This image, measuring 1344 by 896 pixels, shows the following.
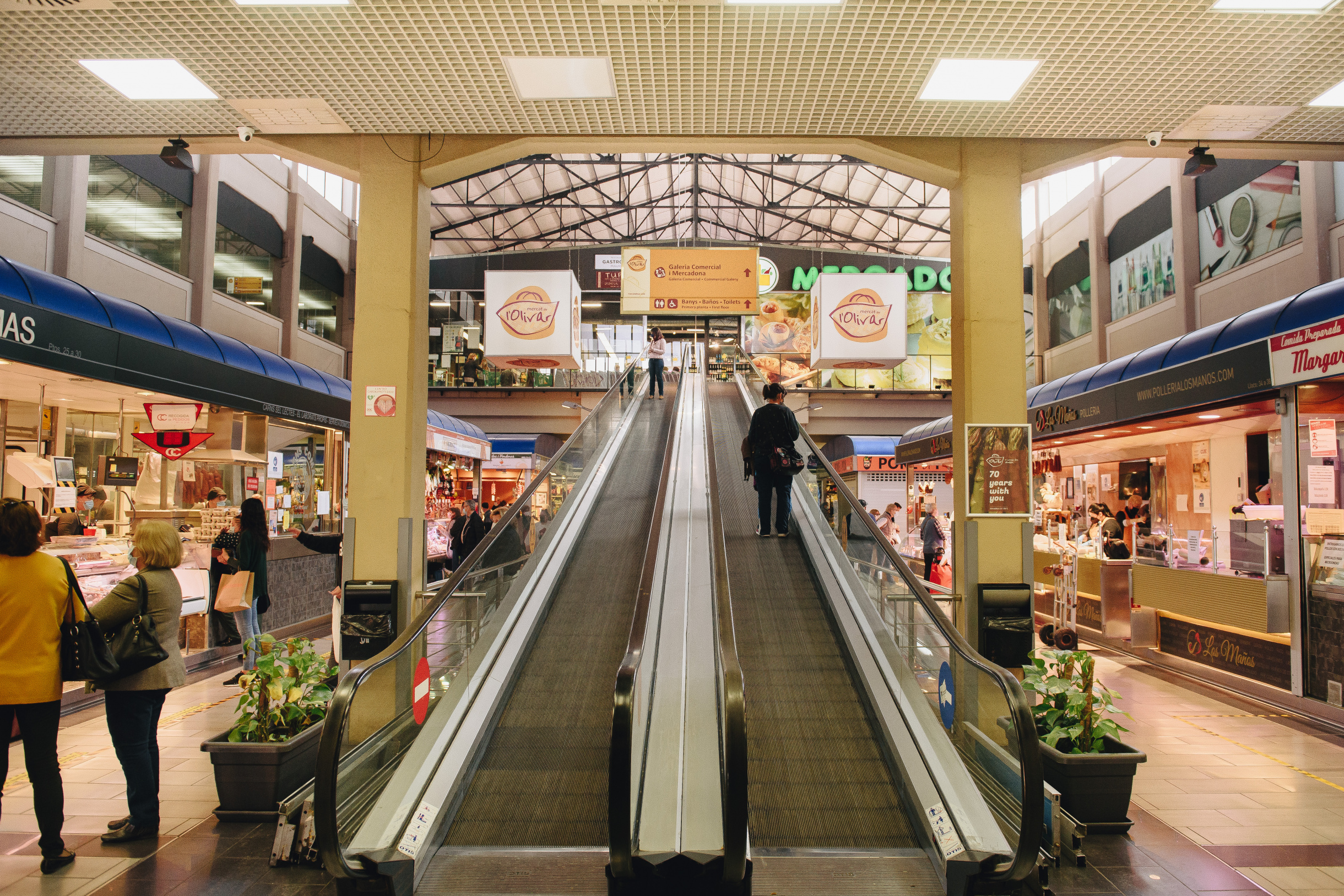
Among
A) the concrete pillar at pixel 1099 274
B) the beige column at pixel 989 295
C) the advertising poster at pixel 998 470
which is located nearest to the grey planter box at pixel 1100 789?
the beige column at pixel 989 295

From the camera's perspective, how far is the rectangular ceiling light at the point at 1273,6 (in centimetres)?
369

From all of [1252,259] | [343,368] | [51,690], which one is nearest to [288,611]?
[51,690]

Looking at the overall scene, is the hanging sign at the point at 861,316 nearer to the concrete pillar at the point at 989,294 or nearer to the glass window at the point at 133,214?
the concrete pillar at the point at 989,294

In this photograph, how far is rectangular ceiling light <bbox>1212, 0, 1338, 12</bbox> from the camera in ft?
12.1

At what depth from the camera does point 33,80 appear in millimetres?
4539

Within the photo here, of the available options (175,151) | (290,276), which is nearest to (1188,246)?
(175,151)

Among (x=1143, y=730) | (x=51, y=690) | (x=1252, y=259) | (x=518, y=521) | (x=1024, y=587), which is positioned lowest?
(x=1143, y=730)

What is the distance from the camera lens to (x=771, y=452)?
23.3 feet

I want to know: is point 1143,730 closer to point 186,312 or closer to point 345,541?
point 345,541

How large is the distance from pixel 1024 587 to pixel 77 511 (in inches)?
389

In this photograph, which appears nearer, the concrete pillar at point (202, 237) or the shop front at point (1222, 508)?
the shop front at point (1222, 508)

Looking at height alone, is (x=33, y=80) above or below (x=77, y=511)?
above

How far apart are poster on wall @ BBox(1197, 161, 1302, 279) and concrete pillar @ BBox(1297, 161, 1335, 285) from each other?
268mm

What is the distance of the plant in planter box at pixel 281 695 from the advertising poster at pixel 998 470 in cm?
434
